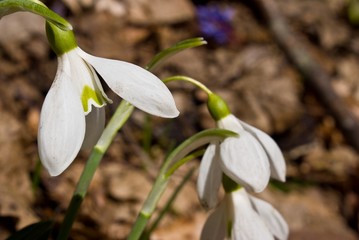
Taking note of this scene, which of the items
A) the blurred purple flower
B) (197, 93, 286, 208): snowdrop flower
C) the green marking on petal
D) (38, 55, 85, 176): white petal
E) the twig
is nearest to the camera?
(38, 55, 85, 176): white petal

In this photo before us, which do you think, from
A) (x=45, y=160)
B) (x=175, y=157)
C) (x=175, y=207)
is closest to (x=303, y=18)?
(x=175, y=207)

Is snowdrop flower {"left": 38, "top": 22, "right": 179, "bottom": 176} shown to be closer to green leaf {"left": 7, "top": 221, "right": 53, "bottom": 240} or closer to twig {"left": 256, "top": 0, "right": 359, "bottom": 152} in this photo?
green leaf {"left": 7, "top": 221, "right": 53, "bottom": 240}

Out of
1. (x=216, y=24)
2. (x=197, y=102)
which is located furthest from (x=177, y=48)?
(x=216, y=24)

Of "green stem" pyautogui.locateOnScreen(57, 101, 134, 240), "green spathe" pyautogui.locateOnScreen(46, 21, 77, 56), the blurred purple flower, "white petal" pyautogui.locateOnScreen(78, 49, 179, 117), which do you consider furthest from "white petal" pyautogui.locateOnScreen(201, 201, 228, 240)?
the blurred purple flower

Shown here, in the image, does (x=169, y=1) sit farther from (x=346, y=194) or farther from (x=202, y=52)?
(x=346, y=194)

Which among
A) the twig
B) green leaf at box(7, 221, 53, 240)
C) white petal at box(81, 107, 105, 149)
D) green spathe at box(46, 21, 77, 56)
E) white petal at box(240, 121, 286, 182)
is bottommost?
the twig

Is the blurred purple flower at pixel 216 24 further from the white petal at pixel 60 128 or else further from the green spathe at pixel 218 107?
the white petal at pixel 60 128

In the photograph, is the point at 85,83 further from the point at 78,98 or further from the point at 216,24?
the point at 216,24
